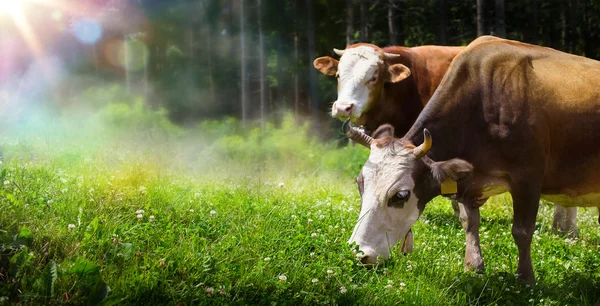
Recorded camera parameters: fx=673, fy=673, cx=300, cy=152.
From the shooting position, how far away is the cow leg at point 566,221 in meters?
9.70

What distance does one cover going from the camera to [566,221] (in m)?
9.82

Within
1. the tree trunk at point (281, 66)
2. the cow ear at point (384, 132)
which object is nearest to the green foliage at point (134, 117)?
the tree trunk at point (281, 66)

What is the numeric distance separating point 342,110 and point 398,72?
941 millimetres

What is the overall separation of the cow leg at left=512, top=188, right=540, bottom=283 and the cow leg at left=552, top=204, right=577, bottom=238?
10.4ft

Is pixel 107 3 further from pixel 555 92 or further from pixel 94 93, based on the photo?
pixel 555 92

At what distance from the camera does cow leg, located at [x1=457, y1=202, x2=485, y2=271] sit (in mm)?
6980

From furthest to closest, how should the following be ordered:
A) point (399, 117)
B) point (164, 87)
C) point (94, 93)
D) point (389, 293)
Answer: point (164, 87) < point (94, 93) < point (399, 117) < point (389, 293)

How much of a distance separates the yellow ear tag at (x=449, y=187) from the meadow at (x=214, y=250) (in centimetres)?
68

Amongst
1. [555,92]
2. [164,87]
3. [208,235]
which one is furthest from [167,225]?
[164,87]

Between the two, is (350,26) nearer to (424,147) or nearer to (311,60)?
(311,60)

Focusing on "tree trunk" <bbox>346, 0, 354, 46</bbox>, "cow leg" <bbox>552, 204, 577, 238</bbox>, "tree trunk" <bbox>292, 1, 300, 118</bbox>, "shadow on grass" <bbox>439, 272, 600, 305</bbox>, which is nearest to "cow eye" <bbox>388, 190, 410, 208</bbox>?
"shadow on grass" <bbox>439, 272, 600, 305</bbox>

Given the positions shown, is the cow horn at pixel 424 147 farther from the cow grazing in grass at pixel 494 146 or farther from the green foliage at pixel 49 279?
the green foliage at pixel 49 279

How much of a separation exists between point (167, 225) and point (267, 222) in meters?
1.02

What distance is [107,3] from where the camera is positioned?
1225 inches
